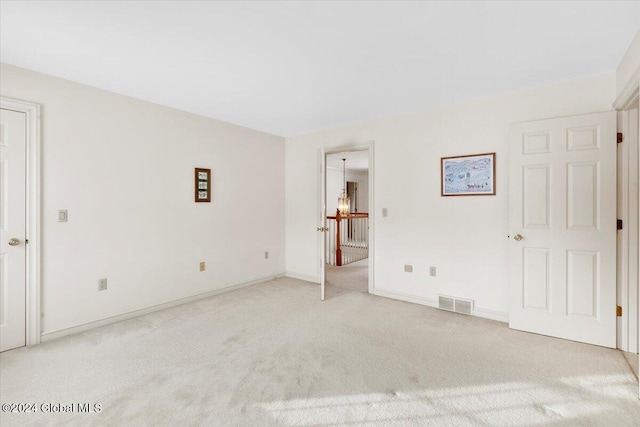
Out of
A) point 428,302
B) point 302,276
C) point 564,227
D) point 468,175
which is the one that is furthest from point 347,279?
point 564,227

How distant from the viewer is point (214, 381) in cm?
204

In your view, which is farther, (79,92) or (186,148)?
(186,148)

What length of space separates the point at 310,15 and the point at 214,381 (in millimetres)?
2524

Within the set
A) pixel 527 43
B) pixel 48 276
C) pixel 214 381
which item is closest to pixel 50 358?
pixel 48 276

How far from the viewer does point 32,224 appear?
8.46ft

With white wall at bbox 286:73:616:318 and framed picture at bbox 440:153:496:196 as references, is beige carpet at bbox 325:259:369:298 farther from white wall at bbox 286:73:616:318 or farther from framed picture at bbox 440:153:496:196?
framed picture at bbox 440:153:496:196

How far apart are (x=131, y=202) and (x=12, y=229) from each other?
937 millimetres

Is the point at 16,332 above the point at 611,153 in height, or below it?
below

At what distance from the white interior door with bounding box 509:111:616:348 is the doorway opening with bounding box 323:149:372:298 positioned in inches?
74.4

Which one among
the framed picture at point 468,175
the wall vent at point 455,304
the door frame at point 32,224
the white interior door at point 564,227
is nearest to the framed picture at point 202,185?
the door frame at point 32,224

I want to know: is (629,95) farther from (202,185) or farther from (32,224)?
(32,224)

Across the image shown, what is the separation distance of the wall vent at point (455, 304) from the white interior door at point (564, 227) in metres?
0.43

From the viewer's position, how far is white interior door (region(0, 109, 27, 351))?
2.46 meters

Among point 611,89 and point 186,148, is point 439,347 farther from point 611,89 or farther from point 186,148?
point 186,148
